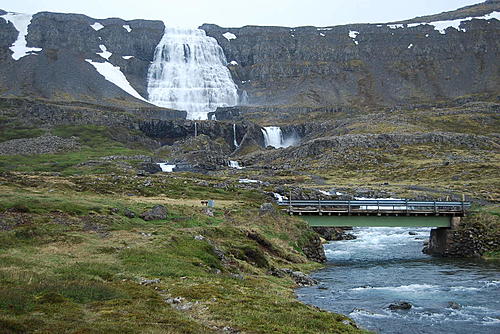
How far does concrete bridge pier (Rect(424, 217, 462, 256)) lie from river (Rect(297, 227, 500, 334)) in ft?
5.79

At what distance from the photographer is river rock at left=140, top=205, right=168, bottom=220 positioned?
46.7m

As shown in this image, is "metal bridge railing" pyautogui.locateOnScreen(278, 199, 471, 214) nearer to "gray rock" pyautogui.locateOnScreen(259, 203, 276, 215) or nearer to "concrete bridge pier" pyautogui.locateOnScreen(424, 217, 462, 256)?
"concrete bridge pier" pyautogui.locateOnScreen(424, 217, 462, 256)

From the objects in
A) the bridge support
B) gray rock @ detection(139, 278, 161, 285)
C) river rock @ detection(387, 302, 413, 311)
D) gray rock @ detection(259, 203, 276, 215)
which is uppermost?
gray rock @ detection(139, 278, 161, 285)

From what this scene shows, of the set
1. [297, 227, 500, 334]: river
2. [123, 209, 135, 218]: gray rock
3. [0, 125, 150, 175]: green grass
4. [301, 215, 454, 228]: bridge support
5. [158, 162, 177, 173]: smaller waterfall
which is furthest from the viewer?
[158, 162, 177, 173]: smaller waterfall

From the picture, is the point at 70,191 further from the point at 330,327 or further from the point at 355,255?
the point at 330,327

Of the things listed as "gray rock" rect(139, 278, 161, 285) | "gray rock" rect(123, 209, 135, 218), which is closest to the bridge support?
"gray rock" rect(123, 209, 135, 218)

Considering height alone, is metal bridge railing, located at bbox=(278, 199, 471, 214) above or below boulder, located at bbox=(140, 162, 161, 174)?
above

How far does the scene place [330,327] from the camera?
21.5 metres

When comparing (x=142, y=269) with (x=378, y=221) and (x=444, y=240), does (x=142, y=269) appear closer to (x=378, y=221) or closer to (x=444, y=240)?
(x=378, y=221)

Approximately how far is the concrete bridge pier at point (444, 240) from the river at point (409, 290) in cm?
177

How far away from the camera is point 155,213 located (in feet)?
155

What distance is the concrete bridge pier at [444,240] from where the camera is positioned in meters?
55.3

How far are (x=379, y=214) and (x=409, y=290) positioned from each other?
19565mm

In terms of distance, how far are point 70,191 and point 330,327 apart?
1863 inches
